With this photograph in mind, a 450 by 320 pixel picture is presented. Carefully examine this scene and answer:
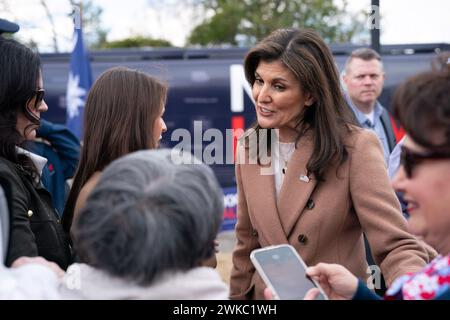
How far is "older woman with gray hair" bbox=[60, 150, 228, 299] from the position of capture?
1480 mm

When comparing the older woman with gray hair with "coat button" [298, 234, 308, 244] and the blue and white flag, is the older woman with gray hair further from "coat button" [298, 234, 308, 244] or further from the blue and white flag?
the blue and white flag

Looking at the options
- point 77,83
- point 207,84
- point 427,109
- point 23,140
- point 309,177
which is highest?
point 427,109

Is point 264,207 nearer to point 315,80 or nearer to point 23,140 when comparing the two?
point 315,80

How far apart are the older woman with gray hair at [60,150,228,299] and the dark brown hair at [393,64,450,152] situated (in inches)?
20.2

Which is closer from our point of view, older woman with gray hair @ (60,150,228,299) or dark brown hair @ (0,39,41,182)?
older woman with gray hair @ (60,150,228,299)

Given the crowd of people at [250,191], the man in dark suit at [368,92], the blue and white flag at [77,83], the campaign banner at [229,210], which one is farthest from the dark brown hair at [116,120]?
the campaign banner at [229,210]

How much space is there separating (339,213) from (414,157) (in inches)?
33.6

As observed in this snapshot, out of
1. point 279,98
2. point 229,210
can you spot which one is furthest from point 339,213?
point 229,210

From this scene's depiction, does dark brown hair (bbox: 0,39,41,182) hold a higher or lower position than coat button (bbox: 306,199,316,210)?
higher

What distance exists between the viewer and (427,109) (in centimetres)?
159

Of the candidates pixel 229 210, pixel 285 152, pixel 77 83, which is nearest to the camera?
pixel 285 152

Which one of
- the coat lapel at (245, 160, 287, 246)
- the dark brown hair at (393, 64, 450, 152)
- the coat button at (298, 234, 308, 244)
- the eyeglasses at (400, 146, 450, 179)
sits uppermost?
the dark brown hair at (393, 64, 450, 152)

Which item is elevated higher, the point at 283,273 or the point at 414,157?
the point at 414,157

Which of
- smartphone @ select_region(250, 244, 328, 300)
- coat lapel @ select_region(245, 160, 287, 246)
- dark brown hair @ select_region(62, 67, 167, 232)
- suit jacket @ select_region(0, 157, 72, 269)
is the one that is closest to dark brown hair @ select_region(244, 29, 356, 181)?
coat lapel @ select_region(245, 160, 287, 246)
